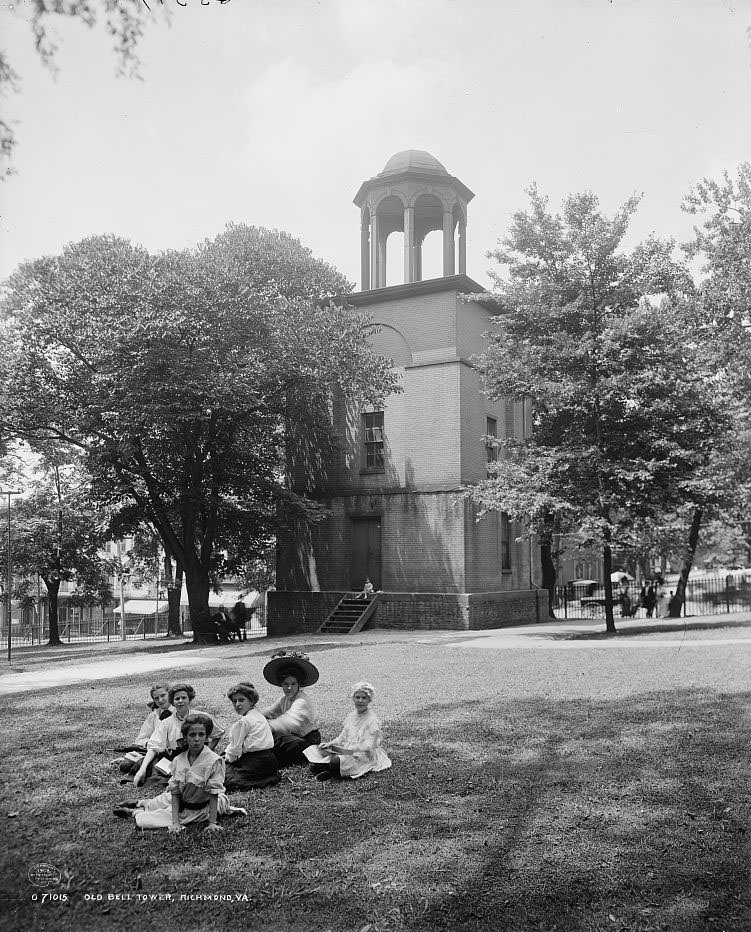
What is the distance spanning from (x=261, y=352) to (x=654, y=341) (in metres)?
10.3

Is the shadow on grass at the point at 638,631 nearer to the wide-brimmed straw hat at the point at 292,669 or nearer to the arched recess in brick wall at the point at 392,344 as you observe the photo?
the arched recess in brick wall at the point at 392,344

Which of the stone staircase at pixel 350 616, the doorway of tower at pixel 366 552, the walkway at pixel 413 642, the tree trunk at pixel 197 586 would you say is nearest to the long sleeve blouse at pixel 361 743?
the walkway at pixel 413 642

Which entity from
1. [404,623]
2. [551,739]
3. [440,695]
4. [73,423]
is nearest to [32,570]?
[73,423]

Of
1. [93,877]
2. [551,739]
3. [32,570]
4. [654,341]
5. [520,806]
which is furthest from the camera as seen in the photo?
[32,570]

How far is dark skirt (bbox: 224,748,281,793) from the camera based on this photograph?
7016 mm

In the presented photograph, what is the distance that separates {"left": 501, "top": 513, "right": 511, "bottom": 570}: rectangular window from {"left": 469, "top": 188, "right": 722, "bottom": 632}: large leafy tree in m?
7.21

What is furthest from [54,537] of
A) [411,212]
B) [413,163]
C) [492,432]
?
[413,163]

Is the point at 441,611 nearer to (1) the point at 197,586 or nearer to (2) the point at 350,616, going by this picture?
(2) the point at 350,616

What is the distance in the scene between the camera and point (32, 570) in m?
39.4

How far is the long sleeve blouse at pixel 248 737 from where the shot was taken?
7.14 m

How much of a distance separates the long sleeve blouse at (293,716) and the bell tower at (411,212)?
2068 cm

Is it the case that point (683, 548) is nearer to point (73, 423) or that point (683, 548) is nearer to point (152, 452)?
point (152, 452)

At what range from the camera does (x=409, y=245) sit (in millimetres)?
27391

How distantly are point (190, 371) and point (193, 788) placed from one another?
16.2 metres
